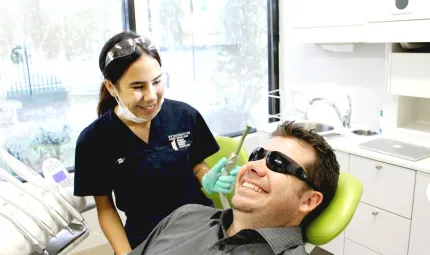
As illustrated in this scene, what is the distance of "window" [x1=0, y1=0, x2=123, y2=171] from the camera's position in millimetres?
2365

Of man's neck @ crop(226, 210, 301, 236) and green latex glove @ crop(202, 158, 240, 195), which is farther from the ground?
green latex glove @ crop(202, 158, 240, 195)

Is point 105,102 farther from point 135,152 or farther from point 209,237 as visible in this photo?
point 209,237

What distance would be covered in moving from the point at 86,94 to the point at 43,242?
1.54 m

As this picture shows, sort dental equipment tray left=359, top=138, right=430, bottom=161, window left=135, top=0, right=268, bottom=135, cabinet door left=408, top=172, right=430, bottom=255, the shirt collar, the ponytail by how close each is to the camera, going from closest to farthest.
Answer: the shirt collar
the ponytail
cabinet door left=408, top=172, right=430, bottom=255
dental equipment tray left=359, top=138, right=430, bottom=161
window left=135, top=0, right=268, bottom=135

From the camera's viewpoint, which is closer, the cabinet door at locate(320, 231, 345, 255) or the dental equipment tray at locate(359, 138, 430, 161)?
the dental equipment tray at locate(359, 138, 430, 161)

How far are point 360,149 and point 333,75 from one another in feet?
3.14

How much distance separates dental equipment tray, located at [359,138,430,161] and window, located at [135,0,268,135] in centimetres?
138

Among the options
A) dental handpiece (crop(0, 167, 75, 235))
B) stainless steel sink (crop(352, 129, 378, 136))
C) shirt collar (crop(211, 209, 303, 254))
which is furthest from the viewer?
stainless steel sink (crop(352, 129, 378, 136))

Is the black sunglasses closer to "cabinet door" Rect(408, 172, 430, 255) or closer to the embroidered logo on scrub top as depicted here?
the embroidered logo on scrub top

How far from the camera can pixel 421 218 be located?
6.66ft

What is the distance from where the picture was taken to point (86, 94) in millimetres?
2711

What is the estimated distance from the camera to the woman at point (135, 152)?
144 centimetres

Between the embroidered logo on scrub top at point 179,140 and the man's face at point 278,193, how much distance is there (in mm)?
436

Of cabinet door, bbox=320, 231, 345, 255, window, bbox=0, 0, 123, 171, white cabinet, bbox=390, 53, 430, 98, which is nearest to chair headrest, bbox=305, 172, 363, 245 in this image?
white cabinet, bbox=390, 53, 430, 98
